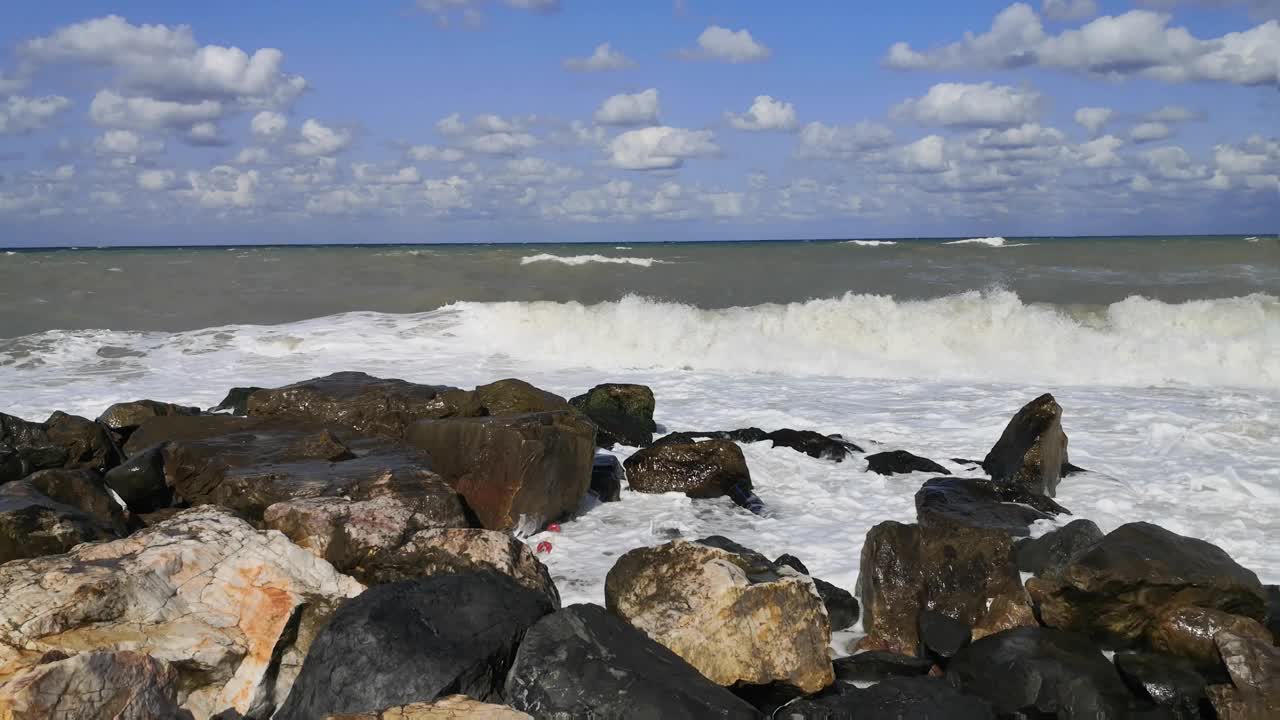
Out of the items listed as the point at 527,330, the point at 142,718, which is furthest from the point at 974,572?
the point at 527,330

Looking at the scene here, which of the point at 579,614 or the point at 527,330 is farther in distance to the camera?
the point at 527,330

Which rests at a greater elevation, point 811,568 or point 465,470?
point 465,470

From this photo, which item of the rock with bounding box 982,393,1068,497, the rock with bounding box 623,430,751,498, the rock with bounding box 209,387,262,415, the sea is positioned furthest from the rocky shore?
the rock with bounding box 209,387,262,415

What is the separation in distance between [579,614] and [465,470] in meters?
2.93

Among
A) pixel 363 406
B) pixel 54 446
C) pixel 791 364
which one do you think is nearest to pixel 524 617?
pixel 363 406

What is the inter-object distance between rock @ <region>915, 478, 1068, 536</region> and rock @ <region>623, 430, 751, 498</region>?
1.49 metres

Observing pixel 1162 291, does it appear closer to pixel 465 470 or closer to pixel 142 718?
pixel 465 470

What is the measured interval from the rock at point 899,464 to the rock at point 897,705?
461 cm

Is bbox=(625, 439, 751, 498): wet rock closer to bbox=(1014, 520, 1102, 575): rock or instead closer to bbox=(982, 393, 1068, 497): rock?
bbox=(982, 393, 1068, 497): rock

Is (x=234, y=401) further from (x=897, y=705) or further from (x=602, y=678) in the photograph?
(x=897, y=705)

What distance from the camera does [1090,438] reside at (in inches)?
411

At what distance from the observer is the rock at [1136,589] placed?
495cm

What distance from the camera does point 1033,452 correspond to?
809 cm

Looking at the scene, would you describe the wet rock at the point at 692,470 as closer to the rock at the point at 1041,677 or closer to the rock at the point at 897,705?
the rock at the point at 1041,677
